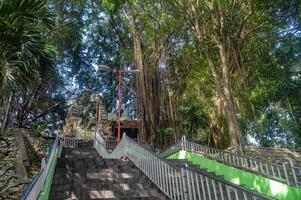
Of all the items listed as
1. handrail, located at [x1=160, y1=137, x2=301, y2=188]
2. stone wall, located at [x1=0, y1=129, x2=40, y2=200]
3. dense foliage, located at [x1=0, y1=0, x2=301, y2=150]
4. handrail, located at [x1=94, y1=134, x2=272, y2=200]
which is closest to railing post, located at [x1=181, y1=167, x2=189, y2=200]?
handrail, located at [x1=94, y1=134, x2=272, y2=200]

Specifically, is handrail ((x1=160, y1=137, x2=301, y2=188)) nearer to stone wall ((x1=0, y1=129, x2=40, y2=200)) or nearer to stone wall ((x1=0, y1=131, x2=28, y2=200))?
stone wall ((x1=0, y1=129, x2=40, y2=200))

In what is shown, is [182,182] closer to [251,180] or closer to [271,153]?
[251,180]

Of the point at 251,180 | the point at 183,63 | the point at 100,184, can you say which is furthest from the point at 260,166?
the point at 183,63

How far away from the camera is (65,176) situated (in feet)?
21.2

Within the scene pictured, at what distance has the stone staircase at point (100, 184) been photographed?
5734mm

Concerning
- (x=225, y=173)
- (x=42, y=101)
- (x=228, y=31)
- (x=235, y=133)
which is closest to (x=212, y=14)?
(x=228, y=31)

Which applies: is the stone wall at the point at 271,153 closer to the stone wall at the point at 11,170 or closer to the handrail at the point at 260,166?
the handrail at the point at 260,166

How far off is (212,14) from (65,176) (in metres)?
8.66

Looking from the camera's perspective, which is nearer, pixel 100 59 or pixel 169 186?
pixel 169 186

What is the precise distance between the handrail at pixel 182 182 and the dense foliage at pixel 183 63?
301 centimetres

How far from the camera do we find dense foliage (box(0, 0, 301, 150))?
10141 mm

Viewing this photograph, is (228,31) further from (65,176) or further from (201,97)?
(65,176)

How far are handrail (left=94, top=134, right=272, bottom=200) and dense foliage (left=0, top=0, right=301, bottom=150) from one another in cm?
301

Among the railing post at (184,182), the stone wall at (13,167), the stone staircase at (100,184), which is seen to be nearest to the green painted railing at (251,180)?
the railing post at (184,182)
